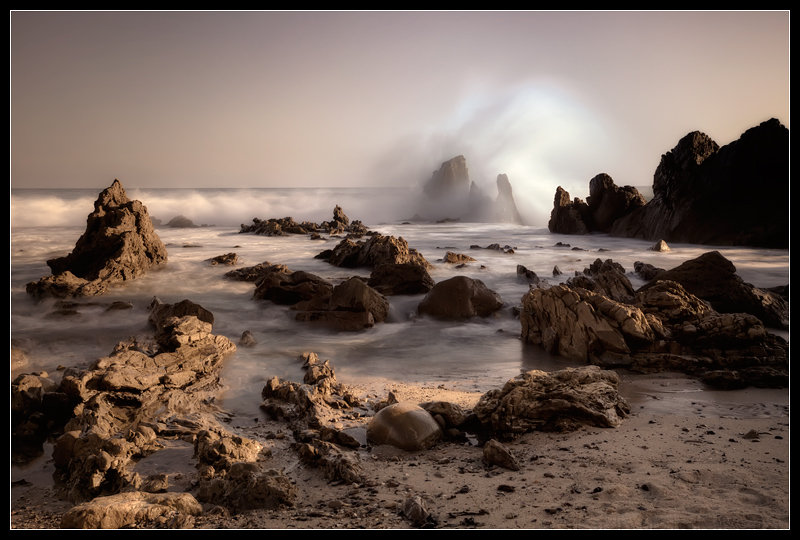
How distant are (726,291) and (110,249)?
12.4 meters

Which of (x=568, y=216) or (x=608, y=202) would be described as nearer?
(x=608, y=202)

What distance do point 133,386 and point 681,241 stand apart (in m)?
19.8

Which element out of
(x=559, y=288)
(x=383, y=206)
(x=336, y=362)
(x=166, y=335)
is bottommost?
(x=336, y=362)

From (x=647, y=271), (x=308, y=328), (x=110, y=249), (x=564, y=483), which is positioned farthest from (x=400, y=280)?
(x=564, y=483)

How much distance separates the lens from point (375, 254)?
1292 cm

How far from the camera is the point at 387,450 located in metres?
3.72

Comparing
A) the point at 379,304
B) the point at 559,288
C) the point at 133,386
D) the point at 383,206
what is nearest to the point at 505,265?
the point at 379,304

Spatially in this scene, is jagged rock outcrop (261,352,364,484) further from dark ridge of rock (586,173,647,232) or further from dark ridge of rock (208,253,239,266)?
dark ridge of rock (586,173,647,232)

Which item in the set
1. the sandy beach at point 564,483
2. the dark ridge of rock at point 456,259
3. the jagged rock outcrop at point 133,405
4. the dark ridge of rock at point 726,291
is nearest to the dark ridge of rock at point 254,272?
the jagged rock outcrop at point 133,405

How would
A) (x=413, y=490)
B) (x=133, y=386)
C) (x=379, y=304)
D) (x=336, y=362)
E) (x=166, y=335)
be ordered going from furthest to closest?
(x=379, y=304) < (x=336, y=362) < (x=166, y=335) < (x=133, y=386) < (x=413, y=490)

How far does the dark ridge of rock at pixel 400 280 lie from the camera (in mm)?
10195

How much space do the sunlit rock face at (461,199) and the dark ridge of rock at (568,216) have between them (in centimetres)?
1977

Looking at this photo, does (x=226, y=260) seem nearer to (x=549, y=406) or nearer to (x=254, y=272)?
(x=254, y=272)
